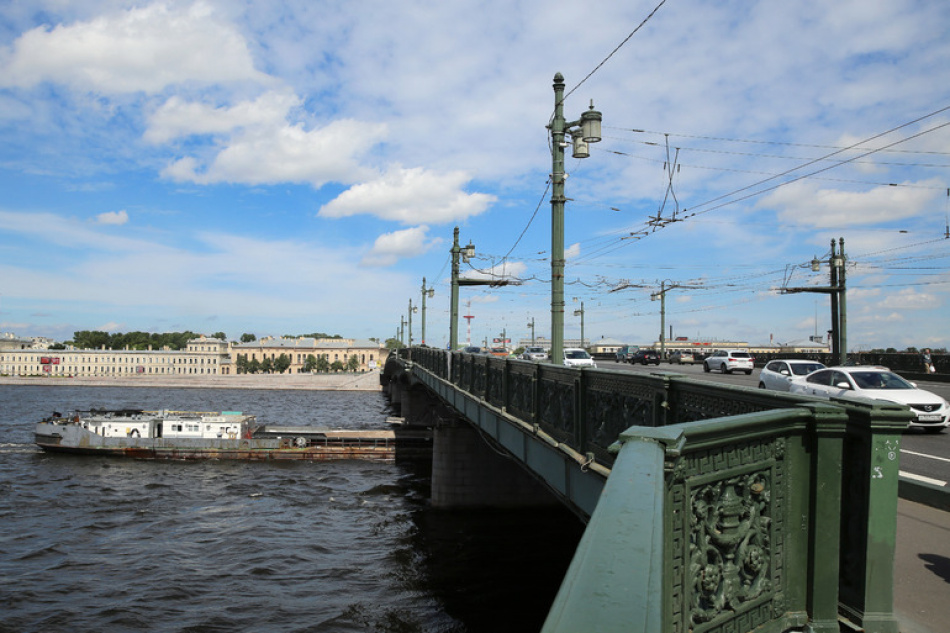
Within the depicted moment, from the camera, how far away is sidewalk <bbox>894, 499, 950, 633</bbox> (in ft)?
15.6

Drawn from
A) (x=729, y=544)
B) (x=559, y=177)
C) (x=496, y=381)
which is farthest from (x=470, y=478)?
(x=729, y=544)

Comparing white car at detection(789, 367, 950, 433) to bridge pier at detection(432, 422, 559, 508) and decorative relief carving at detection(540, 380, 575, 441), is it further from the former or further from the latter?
bridge pier at detection(432, 422, 559, 508)

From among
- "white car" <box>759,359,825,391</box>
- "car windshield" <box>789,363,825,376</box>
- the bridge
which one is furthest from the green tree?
the bridge

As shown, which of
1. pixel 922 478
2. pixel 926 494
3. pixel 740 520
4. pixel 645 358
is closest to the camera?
pixel 740 520

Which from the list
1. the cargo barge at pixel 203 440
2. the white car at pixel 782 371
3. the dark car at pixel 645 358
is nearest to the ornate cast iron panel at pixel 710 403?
the white car at pixel 782 371

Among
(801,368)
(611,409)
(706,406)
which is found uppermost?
(706,406)

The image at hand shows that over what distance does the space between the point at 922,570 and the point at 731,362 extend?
114ft

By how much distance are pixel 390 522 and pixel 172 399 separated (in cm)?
7755

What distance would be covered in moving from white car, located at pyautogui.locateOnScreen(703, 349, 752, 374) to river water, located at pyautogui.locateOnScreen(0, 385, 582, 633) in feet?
57.8

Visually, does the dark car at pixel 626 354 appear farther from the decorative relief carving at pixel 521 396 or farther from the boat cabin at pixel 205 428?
the decorative relief carving at pixel 521 396

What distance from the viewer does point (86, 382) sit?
125688 mm

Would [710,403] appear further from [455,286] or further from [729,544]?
[455,286]

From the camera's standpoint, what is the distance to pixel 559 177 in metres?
10.8

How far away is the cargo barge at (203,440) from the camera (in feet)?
138
